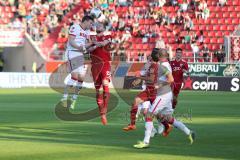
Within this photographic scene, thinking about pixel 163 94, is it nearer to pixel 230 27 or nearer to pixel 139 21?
pixel 230 27

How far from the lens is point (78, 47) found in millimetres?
21500

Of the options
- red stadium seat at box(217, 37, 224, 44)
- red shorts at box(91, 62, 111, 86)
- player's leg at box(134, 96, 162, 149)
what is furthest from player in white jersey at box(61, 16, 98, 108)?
red stadium seat at box(217, 37, 224, 44)

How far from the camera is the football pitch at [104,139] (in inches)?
523

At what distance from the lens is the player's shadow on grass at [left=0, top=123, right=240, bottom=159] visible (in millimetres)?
13906

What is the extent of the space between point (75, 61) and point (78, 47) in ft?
5.63

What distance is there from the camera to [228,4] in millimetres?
52406

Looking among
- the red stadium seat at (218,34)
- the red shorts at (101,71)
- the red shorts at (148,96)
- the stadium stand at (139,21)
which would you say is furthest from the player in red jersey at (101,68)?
the red stadium seat at (218,34)

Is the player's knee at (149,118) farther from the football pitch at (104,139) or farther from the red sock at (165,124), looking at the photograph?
the red sock at (165,124)

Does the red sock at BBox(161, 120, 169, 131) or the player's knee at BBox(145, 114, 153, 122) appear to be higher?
the player's knee at BBox(145, 114, 153, 122)

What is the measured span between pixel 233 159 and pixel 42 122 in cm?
899

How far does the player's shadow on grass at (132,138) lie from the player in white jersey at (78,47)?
98.1 inches

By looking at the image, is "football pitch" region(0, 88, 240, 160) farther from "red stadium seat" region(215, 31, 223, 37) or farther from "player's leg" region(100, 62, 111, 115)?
"red stadium seat" region(215, 31, 223, 37)

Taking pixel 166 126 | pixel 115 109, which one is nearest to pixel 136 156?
pixel 166 126

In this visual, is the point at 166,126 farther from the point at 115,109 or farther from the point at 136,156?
the point at 115,109
